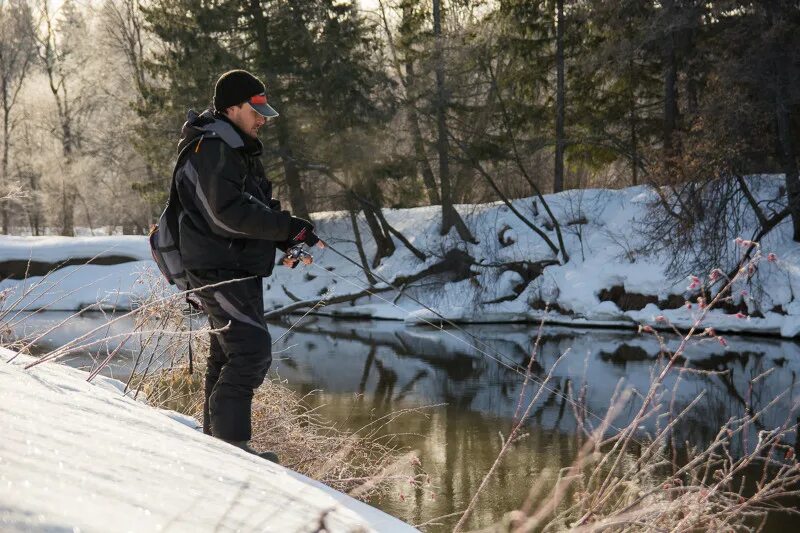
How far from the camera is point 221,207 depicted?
3.38m

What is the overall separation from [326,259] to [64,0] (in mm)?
16885

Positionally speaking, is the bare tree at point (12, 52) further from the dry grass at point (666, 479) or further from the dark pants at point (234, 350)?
the dark pants at point (234, 350)

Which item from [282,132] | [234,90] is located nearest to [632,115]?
[282,132]

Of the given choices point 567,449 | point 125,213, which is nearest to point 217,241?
point 567,449

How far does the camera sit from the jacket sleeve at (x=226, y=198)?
3393mm

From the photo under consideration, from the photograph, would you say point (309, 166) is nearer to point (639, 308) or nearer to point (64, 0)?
point (639, 308)

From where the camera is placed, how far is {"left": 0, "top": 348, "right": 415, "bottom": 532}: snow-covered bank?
1320 millimetres

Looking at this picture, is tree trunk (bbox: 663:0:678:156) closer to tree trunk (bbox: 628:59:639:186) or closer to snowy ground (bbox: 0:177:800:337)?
tree trunk (bbox: 628:59:639:186)

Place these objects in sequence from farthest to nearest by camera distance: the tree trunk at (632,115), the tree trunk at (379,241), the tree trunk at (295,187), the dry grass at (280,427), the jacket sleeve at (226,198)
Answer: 1. the tree trunk at (379,241)
2. the tree trunk at (295,187)
3. the tree trunk at (632,115)
4. the dry grass at (280,427)
5. the jacket sleeve at (226,198)

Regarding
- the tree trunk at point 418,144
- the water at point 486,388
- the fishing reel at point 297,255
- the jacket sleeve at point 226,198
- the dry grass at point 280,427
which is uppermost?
the tree trunk at point 418,144

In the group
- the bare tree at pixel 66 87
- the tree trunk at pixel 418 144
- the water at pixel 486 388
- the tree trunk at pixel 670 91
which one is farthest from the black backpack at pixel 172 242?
the bare tree at pixel 66 87

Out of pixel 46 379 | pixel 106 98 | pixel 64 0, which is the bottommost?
pixel 46 379

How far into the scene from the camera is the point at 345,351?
12586 millimetres

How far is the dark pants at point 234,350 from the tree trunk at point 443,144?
51.7 feet
